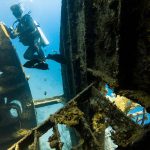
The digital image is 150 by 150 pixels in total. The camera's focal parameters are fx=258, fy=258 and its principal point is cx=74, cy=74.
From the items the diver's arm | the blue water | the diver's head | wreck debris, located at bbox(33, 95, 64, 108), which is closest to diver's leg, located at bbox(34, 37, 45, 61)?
the diver's arm

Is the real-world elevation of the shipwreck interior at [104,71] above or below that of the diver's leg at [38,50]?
above

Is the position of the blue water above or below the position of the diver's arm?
below

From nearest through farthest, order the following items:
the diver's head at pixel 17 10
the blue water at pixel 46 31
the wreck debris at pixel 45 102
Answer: the diver's head at pixel 17 10 < the wreck debris at pixel 45 102 < the blue water at pixel 46 31

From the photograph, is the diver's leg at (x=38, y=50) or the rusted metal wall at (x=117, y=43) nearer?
the rusted metal wall at (x=117, y=43)

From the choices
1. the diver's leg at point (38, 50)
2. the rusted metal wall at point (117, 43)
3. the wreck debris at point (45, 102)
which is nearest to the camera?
the rusted metal wall at point (117, 43)

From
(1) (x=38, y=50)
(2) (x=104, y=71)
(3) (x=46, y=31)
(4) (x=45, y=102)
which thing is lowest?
(3) (x=46, y=31)

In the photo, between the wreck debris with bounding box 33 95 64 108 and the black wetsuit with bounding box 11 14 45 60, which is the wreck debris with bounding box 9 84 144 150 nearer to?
the black wetsuit with bounding box 11 14 45 60

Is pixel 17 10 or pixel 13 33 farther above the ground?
pixel 17 10

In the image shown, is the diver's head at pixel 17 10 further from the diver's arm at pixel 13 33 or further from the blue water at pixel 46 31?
the blue water at pixel 46 31

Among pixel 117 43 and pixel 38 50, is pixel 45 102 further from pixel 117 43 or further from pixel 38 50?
pixel 117 43

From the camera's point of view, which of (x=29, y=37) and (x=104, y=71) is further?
(x=29, y=37)

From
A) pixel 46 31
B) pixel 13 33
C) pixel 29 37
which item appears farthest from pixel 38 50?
pixel 46 31

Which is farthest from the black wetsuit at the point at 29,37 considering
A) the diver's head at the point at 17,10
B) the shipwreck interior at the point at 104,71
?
the shipwreck interior at the point at 104,71

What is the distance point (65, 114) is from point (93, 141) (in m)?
0.66
